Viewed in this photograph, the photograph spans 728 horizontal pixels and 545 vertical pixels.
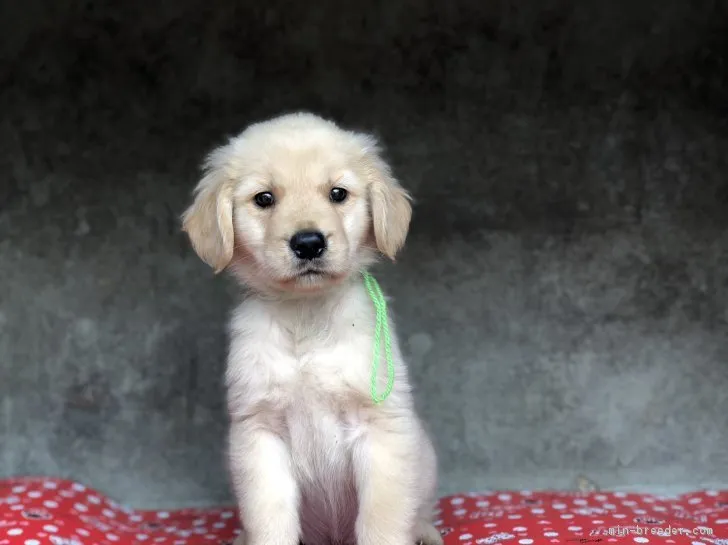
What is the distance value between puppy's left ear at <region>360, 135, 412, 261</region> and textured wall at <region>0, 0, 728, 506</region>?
1451mm

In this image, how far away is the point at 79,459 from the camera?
176 inches

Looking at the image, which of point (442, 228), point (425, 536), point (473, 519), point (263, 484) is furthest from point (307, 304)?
point (442, 228)

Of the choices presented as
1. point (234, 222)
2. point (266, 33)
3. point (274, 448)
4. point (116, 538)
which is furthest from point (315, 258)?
point (266, 33)

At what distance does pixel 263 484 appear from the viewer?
2887 mm

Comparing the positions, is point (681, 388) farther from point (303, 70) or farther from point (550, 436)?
point (303, 70)

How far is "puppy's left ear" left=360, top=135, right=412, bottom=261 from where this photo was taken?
9.89 feet

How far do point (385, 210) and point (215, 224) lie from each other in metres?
0.56

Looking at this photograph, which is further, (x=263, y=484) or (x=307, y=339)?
(x=307, y=339)

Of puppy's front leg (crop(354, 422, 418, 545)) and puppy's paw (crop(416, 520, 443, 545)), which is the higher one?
puppy's front leg (crop(354, 422, 418, 545))

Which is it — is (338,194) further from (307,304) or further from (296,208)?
(307,304)

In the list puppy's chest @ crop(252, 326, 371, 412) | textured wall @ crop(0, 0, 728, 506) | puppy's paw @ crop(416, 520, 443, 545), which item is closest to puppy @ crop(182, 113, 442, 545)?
puppy's chest @ crop(252, 326, 371, 412)

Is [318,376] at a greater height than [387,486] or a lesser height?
greater

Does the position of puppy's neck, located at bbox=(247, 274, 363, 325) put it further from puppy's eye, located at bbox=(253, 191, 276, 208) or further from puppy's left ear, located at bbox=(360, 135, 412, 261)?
puppy's eye, located at bbox=(253, 191, 276, 208)

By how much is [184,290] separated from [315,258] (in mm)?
1928
